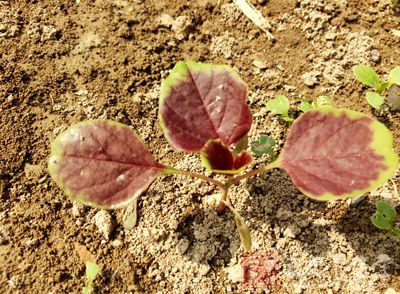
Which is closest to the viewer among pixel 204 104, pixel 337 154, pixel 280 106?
pixel 337 154

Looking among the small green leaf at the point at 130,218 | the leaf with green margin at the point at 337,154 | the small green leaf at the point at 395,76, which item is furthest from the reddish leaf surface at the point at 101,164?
the small green leaf at the point at 395,76

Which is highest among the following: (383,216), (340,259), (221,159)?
(221,159)

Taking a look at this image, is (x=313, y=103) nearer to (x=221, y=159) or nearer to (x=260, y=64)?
(x=260, y=64)

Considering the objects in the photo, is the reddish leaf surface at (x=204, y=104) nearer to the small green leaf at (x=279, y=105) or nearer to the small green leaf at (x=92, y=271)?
the small green leaf at (x=279, y=105)

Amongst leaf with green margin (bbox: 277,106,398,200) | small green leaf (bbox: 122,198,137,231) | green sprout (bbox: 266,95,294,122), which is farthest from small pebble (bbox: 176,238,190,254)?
green sprout (bbox: 266,95,294,122)

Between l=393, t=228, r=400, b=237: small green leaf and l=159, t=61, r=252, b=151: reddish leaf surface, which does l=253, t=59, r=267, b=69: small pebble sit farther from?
l=393, t=228, r=400, b=237: small green leaf

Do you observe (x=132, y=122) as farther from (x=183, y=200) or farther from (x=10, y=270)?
(x=10, y=270)

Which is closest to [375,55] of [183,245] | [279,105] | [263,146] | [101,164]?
[279,105]

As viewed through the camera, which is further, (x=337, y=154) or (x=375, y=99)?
(x=375, y=99)
